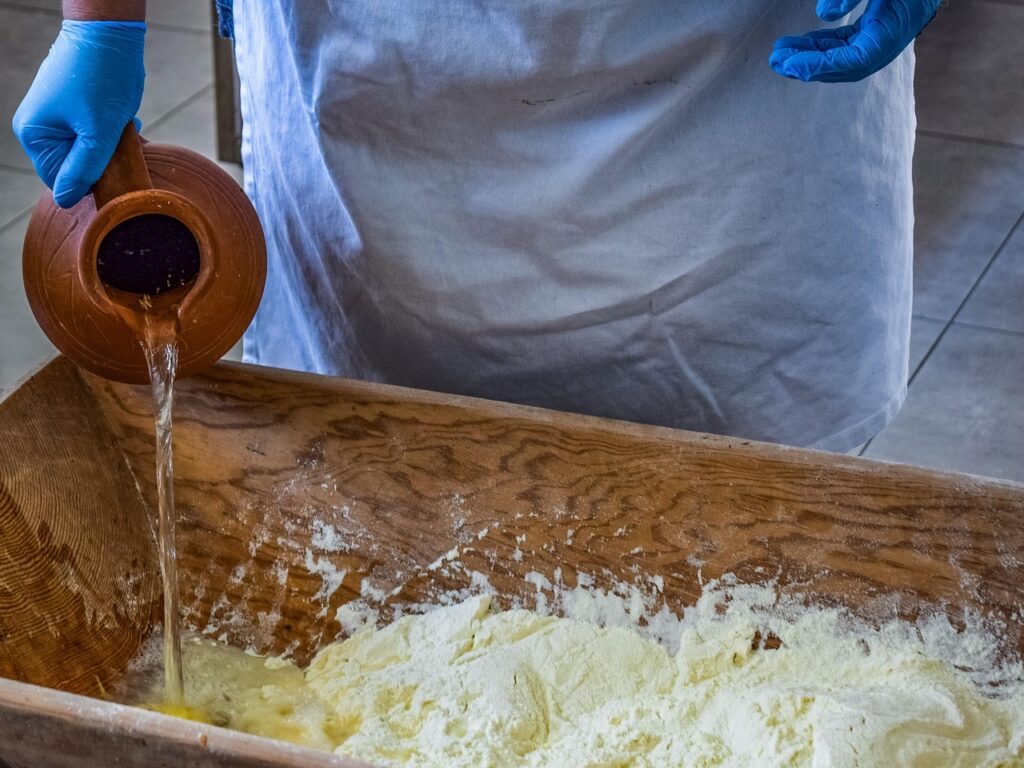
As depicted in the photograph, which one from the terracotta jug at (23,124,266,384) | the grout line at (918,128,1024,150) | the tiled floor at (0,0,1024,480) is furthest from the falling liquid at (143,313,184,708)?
the grout line at (918,128,1024,150)

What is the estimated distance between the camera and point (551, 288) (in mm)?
1278

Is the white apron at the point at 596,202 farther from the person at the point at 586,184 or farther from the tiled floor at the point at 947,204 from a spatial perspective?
the tiled floor at the point at 947,204

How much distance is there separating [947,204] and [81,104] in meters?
2.58

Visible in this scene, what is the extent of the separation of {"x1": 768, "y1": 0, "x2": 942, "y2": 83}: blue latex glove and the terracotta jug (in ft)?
1.77

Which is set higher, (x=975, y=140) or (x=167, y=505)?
(x=167, y=505)

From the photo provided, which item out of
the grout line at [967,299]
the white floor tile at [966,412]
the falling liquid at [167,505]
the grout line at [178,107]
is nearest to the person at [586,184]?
the falling liquid at [167,505]

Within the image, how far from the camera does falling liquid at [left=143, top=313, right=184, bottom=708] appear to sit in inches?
48.0

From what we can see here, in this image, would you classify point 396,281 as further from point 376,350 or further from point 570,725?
point 570,725

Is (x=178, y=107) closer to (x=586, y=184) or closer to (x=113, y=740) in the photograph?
(x=586, y=184)

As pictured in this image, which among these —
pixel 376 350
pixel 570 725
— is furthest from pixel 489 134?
pixel 570 725

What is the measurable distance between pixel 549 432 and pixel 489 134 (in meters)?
0.31

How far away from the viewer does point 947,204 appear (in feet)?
10.6

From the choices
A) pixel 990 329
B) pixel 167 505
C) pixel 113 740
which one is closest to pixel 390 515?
pixel 167 505

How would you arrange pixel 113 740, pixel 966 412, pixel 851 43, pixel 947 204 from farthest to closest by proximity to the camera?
pixel 947 204 < pixel 966 412 < pixel 851 43 < pixel 113 740
